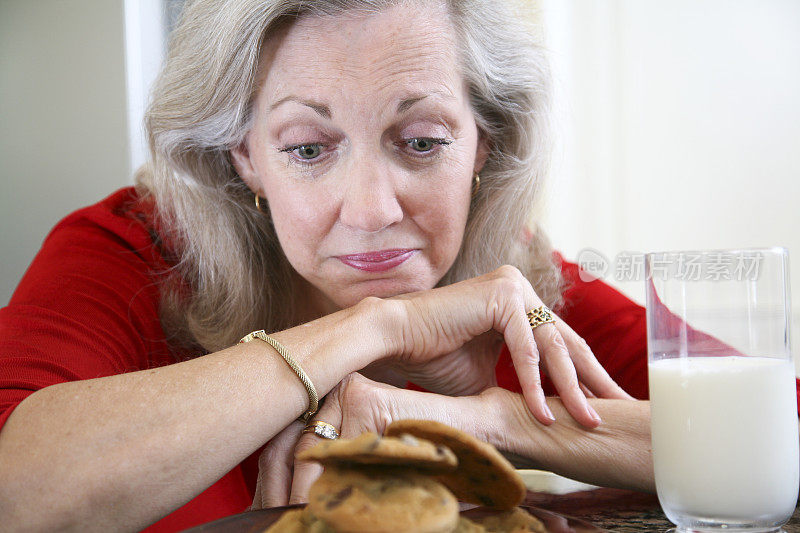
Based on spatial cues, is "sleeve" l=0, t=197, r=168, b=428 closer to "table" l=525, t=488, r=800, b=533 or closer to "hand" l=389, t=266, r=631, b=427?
"hand" l=389, t=266, r=631, b=427

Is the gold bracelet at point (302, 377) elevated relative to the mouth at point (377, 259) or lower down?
lower down

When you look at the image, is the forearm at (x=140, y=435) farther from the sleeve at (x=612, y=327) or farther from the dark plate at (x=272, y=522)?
the sleeve at (x=612, y=327)

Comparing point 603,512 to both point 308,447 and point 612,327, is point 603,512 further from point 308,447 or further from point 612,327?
point 612,327

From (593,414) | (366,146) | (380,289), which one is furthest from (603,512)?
(366,146)

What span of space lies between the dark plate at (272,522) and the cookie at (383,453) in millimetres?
114

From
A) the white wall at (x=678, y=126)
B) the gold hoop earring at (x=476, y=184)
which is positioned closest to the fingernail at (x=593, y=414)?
the gold hoop earring at (x=476, y=184)

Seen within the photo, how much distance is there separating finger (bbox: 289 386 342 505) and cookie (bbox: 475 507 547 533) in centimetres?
26

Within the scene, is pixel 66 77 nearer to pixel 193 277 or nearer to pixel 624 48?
pixel 193 277

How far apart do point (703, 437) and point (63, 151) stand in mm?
1893

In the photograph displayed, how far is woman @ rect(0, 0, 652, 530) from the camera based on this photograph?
3.07 feet

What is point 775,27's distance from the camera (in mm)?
3285

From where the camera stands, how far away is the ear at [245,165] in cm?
157

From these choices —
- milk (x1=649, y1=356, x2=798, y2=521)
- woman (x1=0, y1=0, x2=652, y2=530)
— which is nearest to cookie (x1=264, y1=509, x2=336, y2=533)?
woman (x1=0, y1=0, x2=652, y2=530)

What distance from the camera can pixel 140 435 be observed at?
2.98ft
